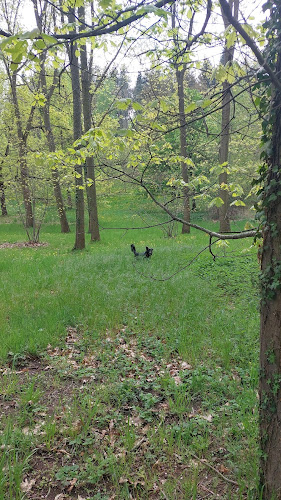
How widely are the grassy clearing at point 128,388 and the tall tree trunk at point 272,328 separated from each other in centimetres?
24

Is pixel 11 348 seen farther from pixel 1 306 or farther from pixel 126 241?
pixel 126 241

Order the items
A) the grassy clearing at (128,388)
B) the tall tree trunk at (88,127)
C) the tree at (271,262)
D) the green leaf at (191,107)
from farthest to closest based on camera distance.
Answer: the tall tree trunk at (88,127)
the grassy clearing at (128,388)
the green leaf at (191,107)
the tree at (271,262)

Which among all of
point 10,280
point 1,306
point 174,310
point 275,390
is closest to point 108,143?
point 275,390

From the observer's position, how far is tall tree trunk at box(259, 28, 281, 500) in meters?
1.85

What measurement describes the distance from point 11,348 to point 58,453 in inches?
77.7

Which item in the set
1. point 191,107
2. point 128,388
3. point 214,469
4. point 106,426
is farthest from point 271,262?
point 128,388

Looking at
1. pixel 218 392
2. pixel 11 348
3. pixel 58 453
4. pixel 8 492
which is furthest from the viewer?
pixel 11 348

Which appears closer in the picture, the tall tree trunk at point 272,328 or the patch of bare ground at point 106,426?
the tall tree trunk at point 272,328

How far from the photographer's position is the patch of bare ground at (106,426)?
2.51 meters

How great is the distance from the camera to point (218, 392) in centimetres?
358

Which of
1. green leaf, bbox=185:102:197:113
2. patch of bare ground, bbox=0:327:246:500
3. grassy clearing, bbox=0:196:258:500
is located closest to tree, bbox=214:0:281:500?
grassy clearing, bbox=0:196:258:500

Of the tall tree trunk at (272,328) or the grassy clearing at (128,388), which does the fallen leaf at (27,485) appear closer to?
the grassy clearing at (128,388)

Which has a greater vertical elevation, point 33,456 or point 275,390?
point 275,390

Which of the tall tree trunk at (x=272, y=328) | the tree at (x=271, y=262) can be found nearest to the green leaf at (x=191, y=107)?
the tree at (x=271, y=262)
